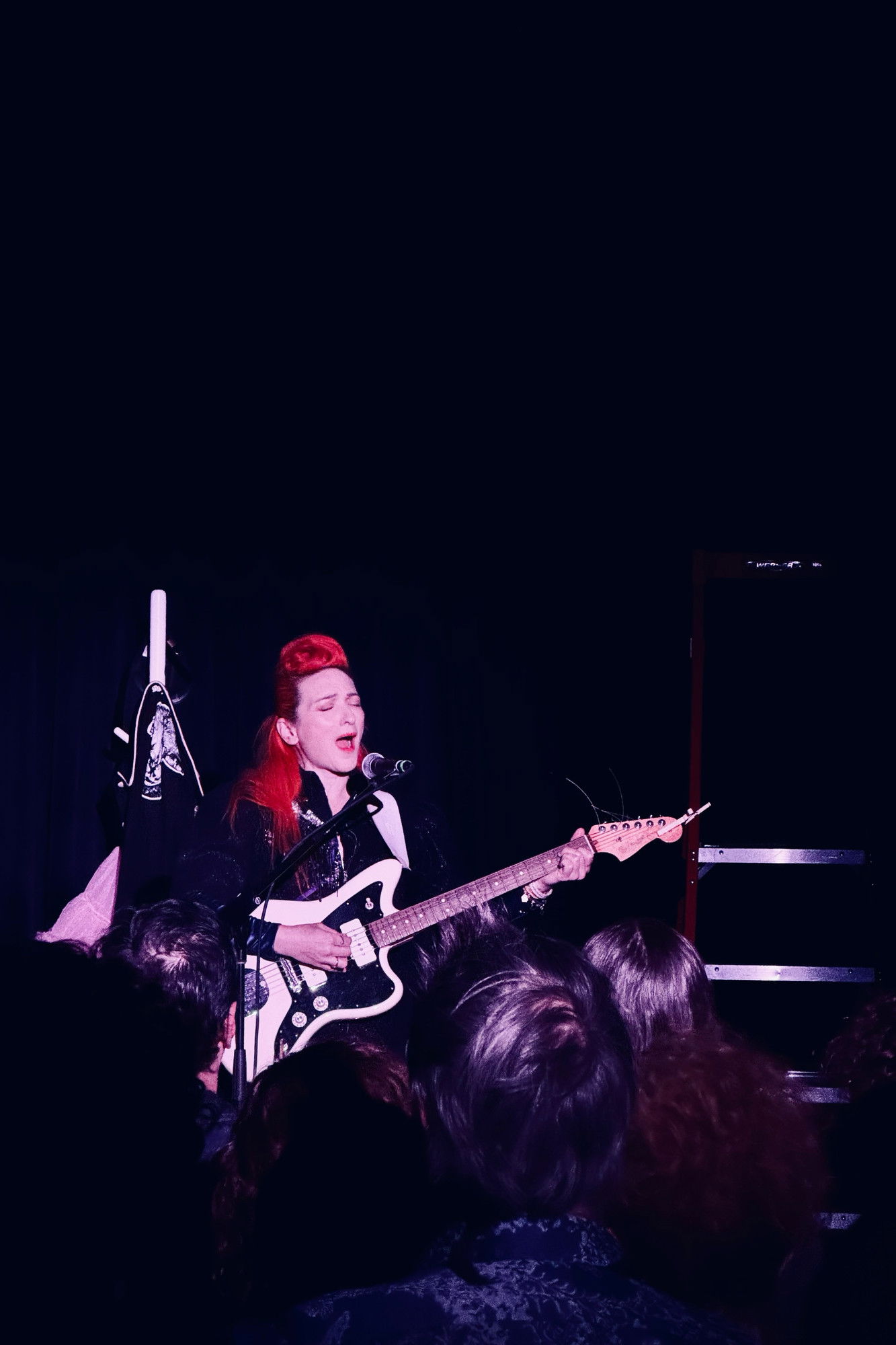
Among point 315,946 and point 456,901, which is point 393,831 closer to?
point 456,901

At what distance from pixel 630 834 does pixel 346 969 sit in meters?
1.13

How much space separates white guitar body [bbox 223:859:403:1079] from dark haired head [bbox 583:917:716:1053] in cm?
143

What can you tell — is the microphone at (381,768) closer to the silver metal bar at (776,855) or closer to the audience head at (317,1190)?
the audience head at (317,1190)

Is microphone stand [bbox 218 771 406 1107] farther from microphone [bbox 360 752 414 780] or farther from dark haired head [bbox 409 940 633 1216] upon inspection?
dark haired head [bbox 409 940 633 1216]

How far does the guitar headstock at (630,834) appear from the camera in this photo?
365cm

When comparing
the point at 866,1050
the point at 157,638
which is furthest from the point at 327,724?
the point at 866,1050

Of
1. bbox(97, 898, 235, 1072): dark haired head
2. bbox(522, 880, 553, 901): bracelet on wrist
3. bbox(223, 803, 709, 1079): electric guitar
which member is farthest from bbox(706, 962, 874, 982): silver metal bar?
bbox(97, 898, 235, 1072): dark haired head

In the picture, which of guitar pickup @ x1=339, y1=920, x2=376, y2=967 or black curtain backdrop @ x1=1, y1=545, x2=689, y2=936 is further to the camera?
black curtain backdrop @ x1=1, y1=545, x2=689, y2=936

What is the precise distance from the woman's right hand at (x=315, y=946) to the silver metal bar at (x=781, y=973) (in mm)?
1524

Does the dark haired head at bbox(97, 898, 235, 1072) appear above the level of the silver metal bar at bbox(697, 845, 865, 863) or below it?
above

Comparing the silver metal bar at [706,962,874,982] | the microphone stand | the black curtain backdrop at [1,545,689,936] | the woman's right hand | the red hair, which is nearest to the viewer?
the microphone stand

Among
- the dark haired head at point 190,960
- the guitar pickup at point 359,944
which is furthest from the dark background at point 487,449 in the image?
the dark haired head at point 190,960

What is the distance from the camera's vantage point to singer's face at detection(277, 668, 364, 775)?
3.61m

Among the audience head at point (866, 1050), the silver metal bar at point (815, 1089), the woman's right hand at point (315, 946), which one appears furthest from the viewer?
the woman's right hand at point (315, 946)
